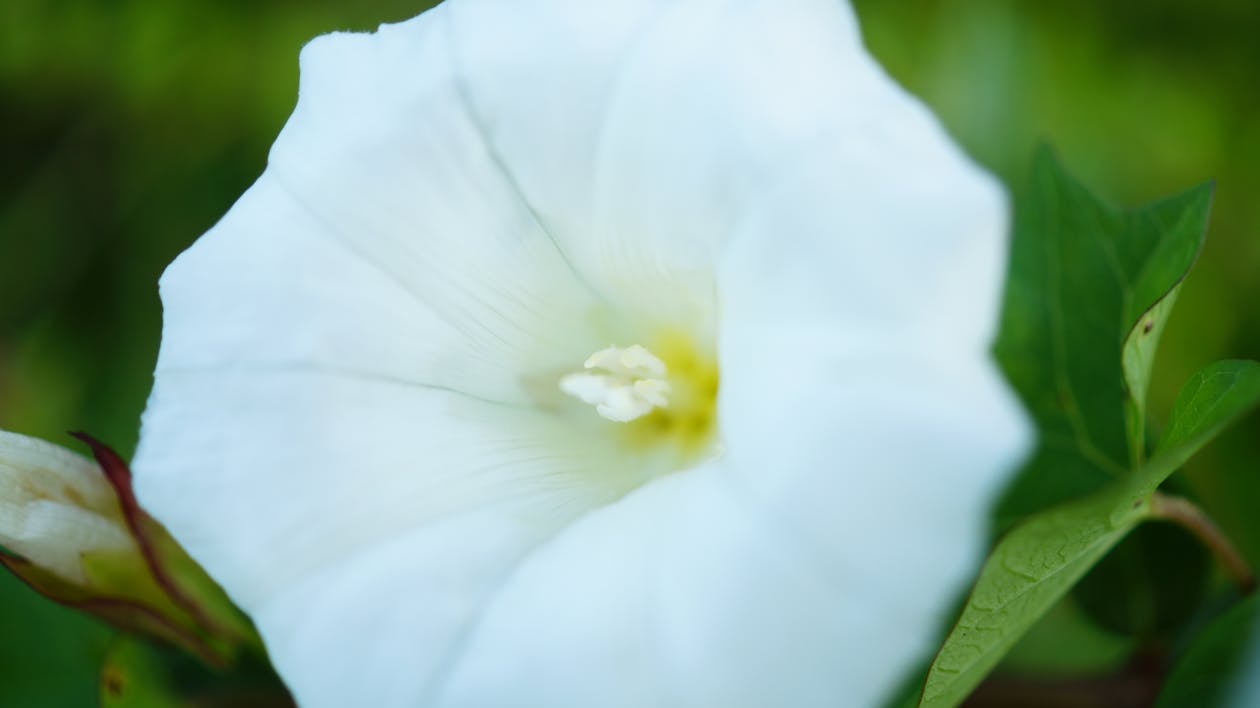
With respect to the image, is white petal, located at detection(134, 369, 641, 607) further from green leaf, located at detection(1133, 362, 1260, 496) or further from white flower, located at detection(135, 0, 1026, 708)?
green leaf, located at detection(1133, 362, 1260, 496)

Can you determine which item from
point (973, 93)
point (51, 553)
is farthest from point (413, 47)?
point (973, 93)

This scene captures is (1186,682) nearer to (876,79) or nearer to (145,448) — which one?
(876,79)

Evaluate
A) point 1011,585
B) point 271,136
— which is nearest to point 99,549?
point 1011,585

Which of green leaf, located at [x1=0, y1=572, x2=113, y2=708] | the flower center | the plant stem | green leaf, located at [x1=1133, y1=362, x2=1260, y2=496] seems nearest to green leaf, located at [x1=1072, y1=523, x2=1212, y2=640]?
the plant stem

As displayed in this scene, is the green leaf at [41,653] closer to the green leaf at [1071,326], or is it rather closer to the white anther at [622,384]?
the white anther at [622,384]

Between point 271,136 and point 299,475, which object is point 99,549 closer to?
point 299,475

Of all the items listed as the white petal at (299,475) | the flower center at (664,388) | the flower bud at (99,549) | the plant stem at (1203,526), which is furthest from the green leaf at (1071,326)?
the flower bud at (99,549)
